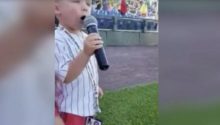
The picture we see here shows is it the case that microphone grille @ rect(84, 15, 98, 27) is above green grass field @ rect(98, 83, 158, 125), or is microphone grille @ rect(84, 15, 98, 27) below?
above

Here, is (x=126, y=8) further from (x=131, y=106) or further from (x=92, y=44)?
(x=131, y=106)

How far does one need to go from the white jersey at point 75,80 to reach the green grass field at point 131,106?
0.04 meters

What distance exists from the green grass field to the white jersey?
1.7 inches

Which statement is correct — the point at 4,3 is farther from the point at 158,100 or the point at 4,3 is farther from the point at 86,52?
the point at 158,100

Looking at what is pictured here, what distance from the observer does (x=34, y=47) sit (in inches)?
34.6

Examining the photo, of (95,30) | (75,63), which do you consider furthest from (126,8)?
(75,63)

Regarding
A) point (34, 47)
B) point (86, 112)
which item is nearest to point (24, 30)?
point (34, 47)

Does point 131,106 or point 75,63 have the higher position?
point 75,63

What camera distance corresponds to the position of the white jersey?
3.45 ft

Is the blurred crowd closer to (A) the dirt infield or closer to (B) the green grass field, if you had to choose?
(A) the dirt infield

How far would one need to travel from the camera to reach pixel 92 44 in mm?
1058

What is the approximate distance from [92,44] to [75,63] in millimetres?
76

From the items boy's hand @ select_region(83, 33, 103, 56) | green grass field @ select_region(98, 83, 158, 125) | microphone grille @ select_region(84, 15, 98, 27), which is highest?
microphone grille @ select_region(84, 15, 98, 27)

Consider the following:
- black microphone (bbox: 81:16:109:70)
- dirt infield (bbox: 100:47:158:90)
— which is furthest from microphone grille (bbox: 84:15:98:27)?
dirt infield (bbox: 100:47:158:90)
